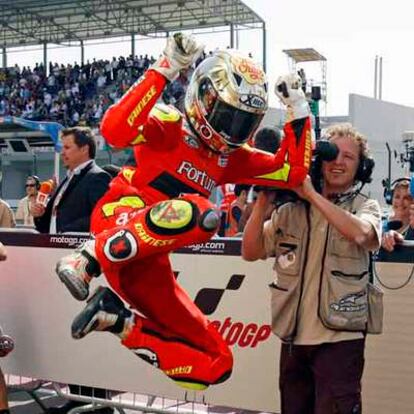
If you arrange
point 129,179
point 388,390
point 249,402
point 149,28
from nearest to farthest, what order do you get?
point 129,179 → point 388,390 → point 249,402 → point 149,28

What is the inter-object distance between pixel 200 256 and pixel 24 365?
1615 mm

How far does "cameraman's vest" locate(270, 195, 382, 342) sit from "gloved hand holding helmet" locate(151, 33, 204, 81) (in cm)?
82

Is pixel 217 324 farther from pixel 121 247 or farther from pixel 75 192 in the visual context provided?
pixel 121 247

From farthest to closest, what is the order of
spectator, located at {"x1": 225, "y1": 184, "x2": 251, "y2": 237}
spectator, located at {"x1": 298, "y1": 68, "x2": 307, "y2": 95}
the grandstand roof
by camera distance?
the grandstand roof → spectator, located at {"x1": 225, "y1": 184, "x2": 251, "y2": 237} → spectator, located at {"x1": 298, "y1": 68, "x2": 307, "y2": 95}

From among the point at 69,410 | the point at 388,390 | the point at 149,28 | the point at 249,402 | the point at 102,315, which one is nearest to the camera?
the point at 102,315

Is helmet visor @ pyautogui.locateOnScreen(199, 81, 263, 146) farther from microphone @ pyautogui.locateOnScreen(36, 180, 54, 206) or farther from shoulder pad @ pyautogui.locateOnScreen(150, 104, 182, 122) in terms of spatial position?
microphone @ pyautogui.locateOnScreen(36, 180, 54, 206)

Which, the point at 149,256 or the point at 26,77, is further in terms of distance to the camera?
the point at 26,77

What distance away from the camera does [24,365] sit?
561cm

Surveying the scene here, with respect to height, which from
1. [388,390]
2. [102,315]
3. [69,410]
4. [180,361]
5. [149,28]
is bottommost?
[69,410]

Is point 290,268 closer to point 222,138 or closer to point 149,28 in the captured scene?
point 222,138

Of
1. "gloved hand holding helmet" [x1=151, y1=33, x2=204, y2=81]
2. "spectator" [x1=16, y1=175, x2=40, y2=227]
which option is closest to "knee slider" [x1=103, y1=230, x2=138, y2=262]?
"gloved hand holding helmet" [x1=151, y1=33, x2=204, y2=81]

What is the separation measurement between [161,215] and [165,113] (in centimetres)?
44

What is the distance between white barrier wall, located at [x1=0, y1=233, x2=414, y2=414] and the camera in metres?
4.38

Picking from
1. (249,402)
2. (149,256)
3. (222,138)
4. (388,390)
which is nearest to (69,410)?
(249,402)
